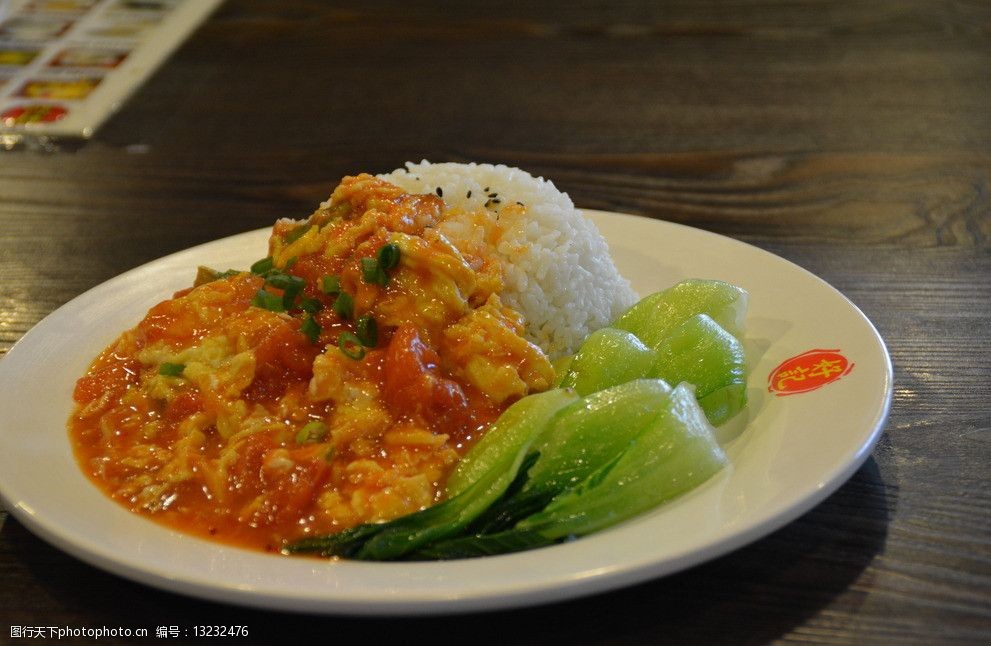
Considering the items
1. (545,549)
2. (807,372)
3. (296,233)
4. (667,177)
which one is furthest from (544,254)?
(667,177)

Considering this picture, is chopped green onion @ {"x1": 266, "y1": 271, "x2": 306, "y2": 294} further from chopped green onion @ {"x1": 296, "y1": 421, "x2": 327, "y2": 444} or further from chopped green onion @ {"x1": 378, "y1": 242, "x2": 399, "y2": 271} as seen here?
chopped green onion @ {"x1": 296, "y1": 421, "x2": 327, "y2": 444}

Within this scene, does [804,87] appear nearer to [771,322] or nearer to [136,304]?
[771,322]

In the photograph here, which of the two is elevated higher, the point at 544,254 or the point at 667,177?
the point at 544,254

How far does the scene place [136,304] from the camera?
2.81 m

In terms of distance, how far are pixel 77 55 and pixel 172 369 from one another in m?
3.95

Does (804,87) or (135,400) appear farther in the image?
(804,87)

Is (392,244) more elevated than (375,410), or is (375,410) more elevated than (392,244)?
(392,244)

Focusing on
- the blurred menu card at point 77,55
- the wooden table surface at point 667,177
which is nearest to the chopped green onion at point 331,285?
the wooden table surface at point 667,177

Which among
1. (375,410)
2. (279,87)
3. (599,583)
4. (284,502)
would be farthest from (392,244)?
(279,87)

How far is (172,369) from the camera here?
2.32 m

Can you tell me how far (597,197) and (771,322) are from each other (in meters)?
1.60

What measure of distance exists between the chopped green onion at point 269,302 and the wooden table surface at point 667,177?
2.42 feet

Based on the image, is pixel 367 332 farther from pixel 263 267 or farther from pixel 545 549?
pixel 545 549

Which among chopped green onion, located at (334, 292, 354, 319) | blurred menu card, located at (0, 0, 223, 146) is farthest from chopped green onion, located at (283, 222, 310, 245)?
blurred menu card, located at (0, 0, 223, 146)
